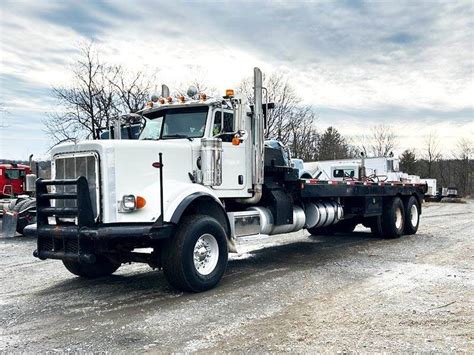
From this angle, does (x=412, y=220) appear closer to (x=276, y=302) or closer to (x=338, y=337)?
(x=276, y=302)

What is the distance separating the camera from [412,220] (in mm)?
13633

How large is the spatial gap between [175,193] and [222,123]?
1.78 m

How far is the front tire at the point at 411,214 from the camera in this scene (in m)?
13.4

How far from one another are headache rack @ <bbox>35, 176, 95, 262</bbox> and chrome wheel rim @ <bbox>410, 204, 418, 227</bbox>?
32.9 feet

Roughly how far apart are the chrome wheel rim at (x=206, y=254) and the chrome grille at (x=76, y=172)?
4.79 ft

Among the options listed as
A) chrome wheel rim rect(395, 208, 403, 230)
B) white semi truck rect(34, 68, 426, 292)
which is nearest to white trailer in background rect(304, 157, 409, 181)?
chrome wheel rim rect(395, 208, 403, 230)

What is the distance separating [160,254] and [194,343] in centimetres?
207

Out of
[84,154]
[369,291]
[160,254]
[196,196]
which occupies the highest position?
[84,154]

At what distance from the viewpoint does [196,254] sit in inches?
262

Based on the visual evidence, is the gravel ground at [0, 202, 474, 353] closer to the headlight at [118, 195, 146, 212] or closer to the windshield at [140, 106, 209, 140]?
the headlight at [118, 195, 146, 212]

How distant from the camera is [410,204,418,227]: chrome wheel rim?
44.6 feet

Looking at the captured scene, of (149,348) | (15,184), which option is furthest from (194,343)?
(15,184)

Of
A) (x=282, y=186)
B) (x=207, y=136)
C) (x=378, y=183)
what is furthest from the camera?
(x=378, y=183)

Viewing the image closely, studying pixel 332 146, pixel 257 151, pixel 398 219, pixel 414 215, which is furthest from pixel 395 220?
pixel 332 146
